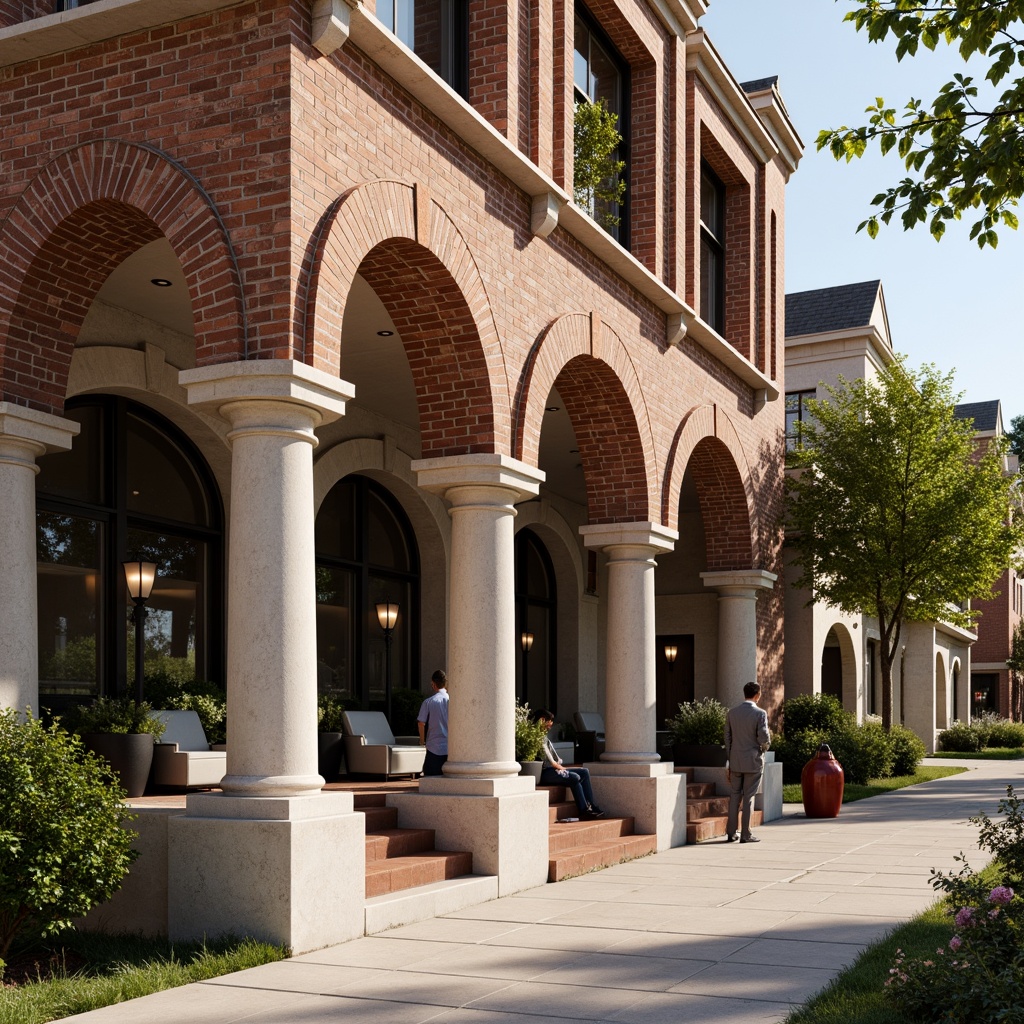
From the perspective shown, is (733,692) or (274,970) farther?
(733,692)

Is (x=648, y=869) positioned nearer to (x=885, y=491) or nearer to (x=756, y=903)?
(x=756, y=903)

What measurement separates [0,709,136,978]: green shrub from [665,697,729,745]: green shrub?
396 inches

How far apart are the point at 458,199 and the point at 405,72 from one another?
125cm

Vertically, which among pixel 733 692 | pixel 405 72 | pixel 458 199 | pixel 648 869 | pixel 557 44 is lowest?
pixel 648 869

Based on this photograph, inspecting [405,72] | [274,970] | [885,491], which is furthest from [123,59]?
[885,491]

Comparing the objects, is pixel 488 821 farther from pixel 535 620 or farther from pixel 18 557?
pixel 535 620

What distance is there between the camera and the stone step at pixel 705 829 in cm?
1474

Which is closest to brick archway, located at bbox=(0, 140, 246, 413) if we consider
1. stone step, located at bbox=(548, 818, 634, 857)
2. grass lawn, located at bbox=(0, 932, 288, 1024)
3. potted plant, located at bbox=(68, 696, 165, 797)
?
potted plant, located at bbox=(68, 696, 165, 797)

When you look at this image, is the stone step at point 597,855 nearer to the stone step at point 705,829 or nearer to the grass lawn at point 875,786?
the stone step at point 705,829

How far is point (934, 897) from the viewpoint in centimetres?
1016

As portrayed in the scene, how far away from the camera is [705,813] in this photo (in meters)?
15.6

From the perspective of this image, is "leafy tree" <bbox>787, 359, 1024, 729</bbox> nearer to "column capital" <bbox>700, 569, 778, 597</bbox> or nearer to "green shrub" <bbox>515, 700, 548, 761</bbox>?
"column capital" <bbox>700, 569, 778, 597</bbox>

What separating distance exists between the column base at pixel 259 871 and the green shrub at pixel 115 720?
2.97m

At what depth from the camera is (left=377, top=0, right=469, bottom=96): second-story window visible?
1122 centimetres
